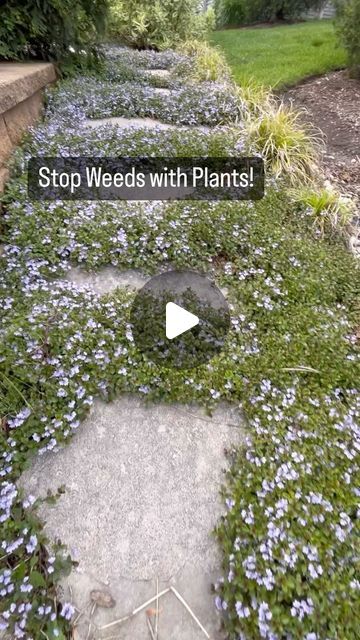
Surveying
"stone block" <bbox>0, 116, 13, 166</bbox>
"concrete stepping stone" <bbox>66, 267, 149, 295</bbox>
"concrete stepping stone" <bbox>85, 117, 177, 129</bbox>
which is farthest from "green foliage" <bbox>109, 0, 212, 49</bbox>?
"concrete stepping stone" <bbox>66, 267, 149, 295</bbox>

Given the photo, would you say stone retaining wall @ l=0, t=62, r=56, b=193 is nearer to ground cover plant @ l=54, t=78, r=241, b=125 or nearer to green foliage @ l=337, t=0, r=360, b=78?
ground cover plant @ l=54, t=78, r=241, b=125

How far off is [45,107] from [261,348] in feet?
13.3

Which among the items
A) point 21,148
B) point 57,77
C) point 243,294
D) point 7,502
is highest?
point 57,77

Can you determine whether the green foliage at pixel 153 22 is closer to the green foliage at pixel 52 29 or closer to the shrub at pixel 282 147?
the green foliage at pixel 52 29

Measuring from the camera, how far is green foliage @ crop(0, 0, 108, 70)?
402 cm

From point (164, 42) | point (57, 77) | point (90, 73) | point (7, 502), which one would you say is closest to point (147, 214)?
point (7, 502)

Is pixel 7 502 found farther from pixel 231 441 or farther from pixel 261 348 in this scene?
pixel 261 348

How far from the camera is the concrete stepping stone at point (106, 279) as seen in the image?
2539 mm

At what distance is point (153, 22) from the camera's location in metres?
9.22

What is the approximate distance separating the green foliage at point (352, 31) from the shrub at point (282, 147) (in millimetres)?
5034

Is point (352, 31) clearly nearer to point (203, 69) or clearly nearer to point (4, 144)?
point (203, 69)

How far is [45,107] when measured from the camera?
14.7ft

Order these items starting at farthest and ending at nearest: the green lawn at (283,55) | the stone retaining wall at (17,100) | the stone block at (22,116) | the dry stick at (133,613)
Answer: the green lawn at (283,55)
the stone block at (22,116)
the stone retaining wall at (17,100)
the dry stick at (133,613)

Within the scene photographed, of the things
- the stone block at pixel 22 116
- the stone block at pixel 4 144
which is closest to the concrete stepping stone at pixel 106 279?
the stone block at pixel 4 144
